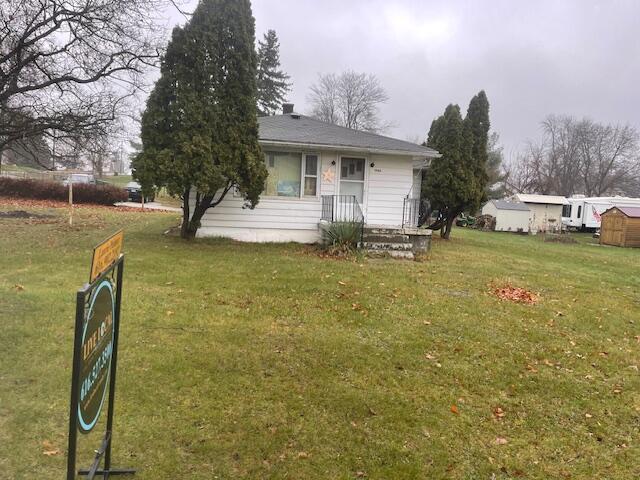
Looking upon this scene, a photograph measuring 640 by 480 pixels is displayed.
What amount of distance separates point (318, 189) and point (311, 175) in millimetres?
412

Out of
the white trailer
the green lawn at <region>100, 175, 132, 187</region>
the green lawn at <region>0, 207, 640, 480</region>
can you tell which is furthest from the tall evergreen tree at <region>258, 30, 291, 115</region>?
the green lawn at <region>0, 207, 640, 480</region>

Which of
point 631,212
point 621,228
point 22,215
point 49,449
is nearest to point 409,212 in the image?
point 49,449

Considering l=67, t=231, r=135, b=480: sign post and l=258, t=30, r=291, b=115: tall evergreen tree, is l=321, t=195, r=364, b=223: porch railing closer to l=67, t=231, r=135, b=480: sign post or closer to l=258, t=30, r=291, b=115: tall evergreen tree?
l=67, t=231, r=135, b=480: sign post

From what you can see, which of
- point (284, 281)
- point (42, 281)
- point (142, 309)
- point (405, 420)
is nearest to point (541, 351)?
point (405, 420)

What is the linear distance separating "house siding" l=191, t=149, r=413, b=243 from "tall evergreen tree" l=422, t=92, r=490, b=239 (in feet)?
13.1

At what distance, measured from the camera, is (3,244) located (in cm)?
959

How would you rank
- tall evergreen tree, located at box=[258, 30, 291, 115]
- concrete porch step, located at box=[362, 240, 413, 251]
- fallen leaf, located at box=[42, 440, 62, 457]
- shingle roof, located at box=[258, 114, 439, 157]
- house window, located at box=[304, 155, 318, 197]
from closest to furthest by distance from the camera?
1. fallen leaf, located at box=[42, 440, 62, 457]
2. concrete porch step, located at box=[362, 240, 413, 251]
3. shingle roof, located at box=[258, 114, 439, 157]
4. house window, located at box=[304, 155, 318, 197]
5. tall evergreen tree, located at box=[258, 30, 291, 115]

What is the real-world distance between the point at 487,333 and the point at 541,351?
0.63 meters

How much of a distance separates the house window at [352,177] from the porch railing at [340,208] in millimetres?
321

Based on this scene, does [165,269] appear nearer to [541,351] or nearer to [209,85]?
[209,85]

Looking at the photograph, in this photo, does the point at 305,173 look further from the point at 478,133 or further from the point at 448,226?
the point at 478,133

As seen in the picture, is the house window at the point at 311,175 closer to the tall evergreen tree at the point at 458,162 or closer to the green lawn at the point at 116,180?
the tall evergreen tree at the point at 458,162

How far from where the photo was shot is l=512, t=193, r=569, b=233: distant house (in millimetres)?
30672

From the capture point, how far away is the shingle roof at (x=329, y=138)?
38.1 feet
